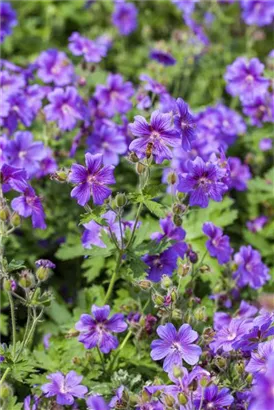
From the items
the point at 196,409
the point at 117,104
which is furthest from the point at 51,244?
the point at 196,409

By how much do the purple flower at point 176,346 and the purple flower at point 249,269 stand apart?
2.82ft

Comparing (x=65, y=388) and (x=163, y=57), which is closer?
(x=65, y=388)

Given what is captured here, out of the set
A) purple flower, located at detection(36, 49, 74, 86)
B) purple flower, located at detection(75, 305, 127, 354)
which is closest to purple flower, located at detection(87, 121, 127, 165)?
purple flower, located at detection(36, 49, 74, 86)

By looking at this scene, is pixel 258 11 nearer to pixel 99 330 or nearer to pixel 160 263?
pixel 160 263

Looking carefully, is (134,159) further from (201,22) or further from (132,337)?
(201,22)

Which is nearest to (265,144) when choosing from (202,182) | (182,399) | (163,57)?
(163,57)

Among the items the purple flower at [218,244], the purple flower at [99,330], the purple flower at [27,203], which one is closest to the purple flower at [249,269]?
the purple flower at [218,244]

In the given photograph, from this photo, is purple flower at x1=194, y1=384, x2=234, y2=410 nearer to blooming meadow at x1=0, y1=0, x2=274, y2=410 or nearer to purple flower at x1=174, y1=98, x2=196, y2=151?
blooming meadow at x1=0, y1=0, x2=274, y2=410

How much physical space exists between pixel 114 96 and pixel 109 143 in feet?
1.17

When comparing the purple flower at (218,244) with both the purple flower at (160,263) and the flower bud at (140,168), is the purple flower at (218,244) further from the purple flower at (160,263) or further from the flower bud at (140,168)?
the flower bud at (140,168)

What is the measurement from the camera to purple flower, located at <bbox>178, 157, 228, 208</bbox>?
2.95 metres

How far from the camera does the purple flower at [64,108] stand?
4.00 meters

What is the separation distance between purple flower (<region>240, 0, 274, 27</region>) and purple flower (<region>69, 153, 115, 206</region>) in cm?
277

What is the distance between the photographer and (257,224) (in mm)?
4332
